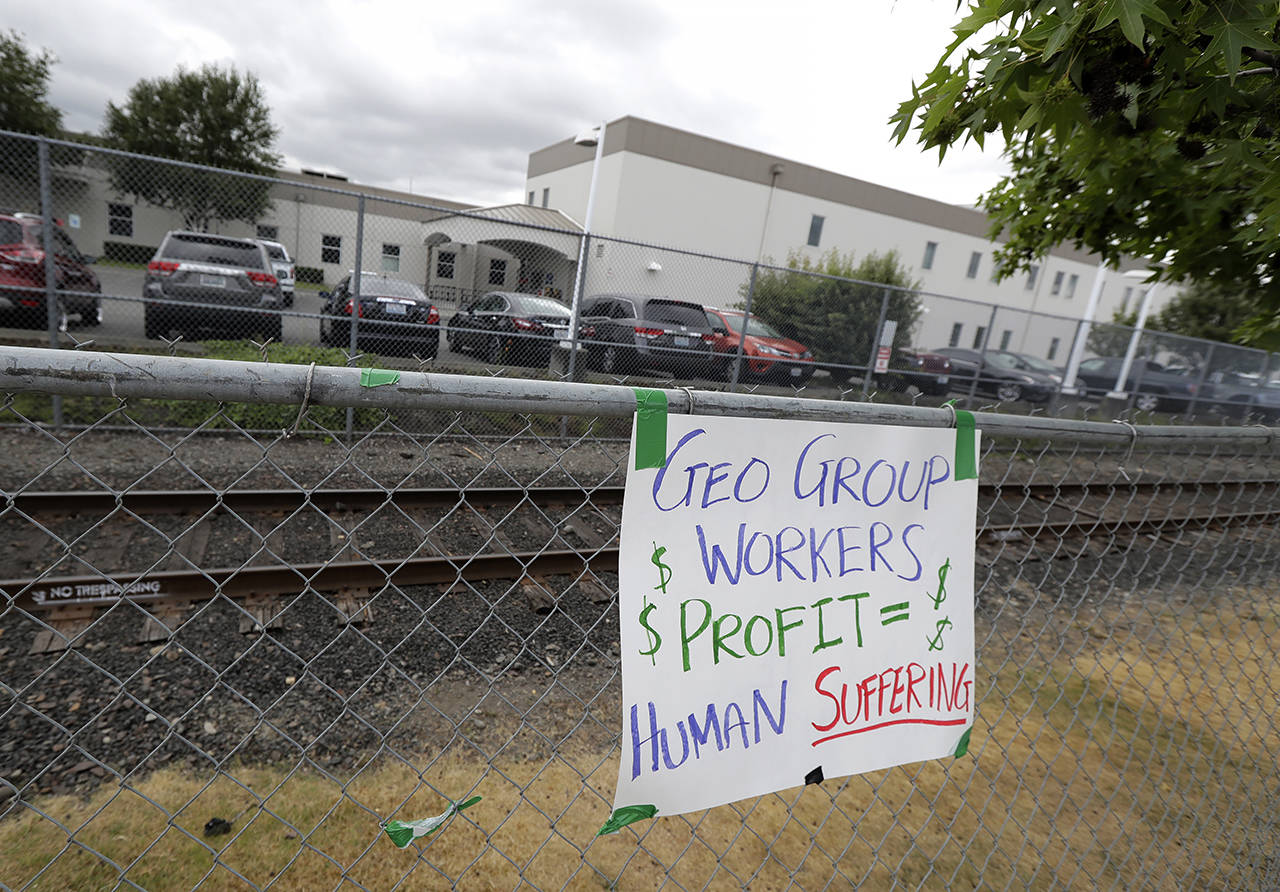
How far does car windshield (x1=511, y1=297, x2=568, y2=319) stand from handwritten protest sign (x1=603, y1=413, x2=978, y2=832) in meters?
7.49

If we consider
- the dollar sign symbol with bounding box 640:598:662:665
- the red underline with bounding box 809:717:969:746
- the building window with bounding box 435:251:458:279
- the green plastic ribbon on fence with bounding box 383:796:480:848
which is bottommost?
the green plastic ribbon on fence with bounding box 383:796:480:848

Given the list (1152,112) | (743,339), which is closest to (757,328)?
(743,339)

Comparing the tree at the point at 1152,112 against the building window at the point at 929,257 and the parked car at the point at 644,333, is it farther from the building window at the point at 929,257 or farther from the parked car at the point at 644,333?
the building window at the point at 929,257

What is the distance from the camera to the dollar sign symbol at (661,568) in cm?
143

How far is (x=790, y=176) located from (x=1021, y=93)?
109 feet

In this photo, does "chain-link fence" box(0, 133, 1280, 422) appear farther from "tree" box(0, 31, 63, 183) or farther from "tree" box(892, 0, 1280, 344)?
"tree" box(0, 31, 63, 183)

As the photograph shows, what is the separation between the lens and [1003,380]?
547 inches

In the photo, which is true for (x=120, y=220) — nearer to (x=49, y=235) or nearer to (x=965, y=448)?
(x=49, y=235)

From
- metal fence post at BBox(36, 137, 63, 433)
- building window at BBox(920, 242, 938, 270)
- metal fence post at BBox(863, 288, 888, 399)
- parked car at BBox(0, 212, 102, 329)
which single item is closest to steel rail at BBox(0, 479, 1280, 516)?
metal fence post at BBox(36, 137, 63, 433)

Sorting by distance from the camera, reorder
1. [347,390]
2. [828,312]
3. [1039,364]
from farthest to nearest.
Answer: [1039,364], [828,312], [347,390]

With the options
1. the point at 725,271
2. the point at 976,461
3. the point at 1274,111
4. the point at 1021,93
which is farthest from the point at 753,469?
the point at 725,271

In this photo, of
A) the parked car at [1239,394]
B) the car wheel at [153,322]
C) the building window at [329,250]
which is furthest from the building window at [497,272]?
the parked car at [1239,394]

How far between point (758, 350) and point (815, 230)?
86.4 ft

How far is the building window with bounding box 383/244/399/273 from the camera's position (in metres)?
8.65
